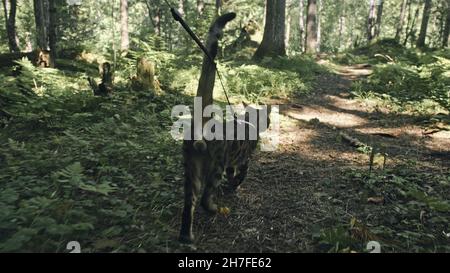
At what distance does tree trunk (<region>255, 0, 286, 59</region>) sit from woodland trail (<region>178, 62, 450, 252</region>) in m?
5.24

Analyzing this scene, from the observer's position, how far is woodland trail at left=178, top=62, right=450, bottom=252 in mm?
4180

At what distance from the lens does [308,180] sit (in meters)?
5.68

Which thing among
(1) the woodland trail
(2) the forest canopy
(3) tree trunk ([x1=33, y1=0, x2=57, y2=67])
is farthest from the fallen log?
(3) tree trunk ([x1=33, y1=0, x2=57, y2=67])

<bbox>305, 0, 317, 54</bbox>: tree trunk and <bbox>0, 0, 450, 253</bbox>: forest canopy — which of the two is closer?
<bbox>0, 0, 450, 253</bbox>: forest canopy

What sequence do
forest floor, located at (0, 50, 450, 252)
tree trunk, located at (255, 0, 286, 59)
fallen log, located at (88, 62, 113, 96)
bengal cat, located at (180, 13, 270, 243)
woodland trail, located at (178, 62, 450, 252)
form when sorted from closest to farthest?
bengal cat, located at (180, 13, 270, 243)
forest floor, located at (0, 50, 450, 252)
woodland trail, located at (178, 62, 450, 252)
fallen log, located at (88, 62, 113, 96)
tree trunk, located at (255, 0, 286, 59)

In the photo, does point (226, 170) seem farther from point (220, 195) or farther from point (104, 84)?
point (104, 84)

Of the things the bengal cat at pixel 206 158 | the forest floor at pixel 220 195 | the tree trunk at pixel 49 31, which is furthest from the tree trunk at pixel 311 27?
the bengal cat at pixel 206 158

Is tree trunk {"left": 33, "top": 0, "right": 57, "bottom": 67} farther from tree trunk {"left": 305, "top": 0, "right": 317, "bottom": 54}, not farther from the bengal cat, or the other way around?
tree trunk {"left": 305, "top": 0, "right": 317, "bottom": 54}

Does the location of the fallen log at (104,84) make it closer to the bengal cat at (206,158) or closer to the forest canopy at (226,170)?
the forest canopy at (226,170)

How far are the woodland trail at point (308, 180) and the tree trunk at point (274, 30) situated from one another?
5.24 meters

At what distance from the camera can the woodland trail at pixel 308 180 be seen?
4.18m

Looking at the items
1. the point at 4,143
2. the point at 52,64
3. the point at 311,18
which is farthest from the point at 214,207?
the point at 311,18

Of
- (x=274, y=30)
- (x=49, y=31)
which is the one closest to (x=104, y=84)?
(x=49, y=31)

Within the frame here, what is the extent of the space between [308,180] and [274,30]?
10430 mm
